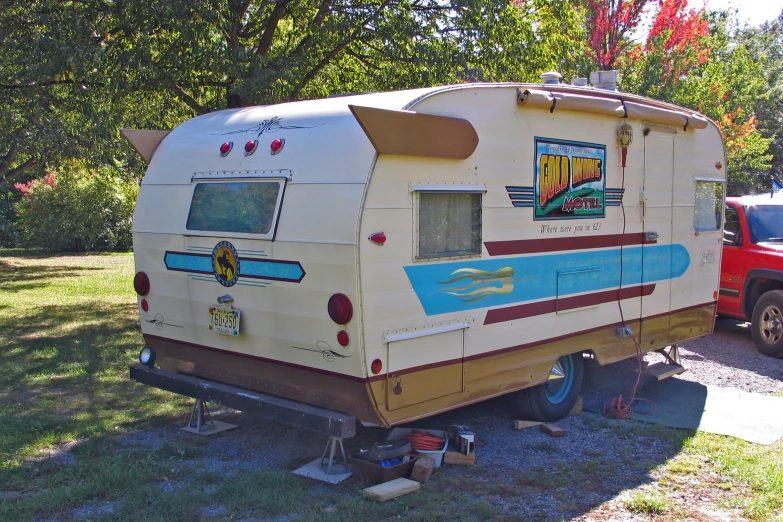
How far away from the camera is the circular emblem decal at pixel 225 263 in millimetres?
5363

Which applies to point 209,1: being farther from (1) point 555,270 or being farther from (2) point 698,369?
(2) point 698,369

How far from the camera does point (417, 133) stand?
15.8 feet

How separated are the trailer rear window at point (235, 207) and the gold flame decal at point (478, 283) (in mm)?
1304

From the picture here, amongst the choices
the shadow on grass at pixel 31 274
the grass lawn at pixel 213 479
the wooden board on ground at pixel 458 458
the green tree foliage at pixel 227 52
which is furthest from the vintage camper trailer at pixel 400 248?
the shadow on grass at pixel 31 274

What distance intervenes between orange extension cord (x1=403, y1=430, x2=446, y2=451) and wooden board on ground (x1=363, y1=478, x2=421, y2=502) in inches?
19.3

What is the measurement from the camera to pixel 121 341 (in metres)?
9.67

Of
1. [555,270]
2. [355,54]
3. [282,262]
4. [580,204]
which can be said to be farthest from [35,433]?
[355,54]

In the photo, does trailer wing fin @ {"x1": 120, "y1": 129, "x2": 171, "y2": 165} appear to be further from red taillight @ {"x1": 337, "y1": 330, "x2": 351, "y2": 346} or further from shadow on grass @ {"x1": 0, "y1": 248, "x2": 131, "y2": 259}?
shadow on grass @ {"x1": 0, "y1": 248, "x2": 131, "y2": 259}

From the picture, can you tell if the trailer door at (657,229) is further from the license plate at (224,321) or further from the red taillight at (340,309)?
the license plate at (224,321)

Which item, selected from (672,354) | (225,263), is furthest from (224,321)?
(672,354)

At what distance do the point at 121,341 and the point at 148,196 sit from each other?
166 inches

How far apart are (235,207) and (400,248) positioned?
4.43 ft

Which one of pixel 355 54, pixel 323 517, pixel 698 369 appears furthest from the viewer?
pixel 355 54

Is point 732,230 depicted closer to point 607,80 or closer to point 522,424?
point 607,80
